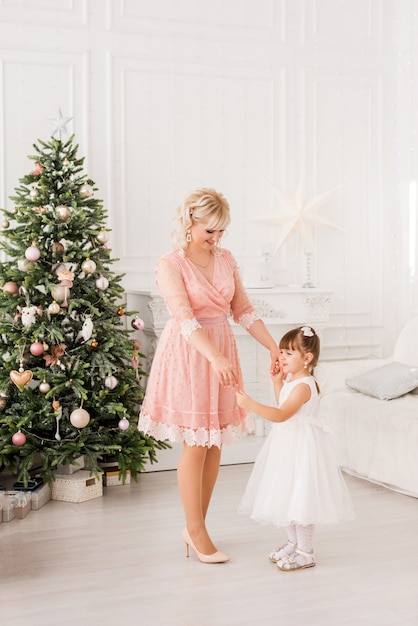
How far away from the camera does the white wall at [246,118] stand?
15.7 ft

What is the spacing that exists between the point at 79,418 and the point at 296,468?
1.32 meters

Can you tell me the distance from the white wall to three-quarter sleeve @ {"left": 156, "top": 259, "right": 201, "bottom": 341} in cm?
191

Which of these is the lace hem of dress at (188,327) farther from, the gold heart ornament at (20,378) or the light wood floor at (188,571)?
the gold heart ornament at (20,378)

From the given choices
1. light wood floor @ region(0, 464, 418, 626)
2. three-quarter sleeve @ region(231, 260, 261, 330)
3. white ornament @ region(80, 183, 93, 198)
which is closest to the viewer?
light wood floor @ region(0, 464, 418, 626)

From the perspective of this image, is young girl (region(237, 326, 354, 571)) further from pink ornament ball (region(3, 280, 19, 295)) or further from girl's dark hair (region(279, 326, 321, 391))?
pink ornament ball (region(3, 280, 19, 295))

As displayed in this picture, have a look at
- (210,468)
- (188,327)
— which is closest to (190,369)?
(188,327)

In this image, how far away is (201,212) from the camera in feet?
10.0

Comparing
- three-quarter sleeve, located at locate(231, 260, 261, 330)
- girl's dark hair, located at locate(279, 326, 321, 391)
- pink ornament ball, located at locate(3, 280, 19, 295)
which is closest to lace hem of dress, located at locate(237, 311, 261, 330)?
three-quarter sleeve, located at locate(231, 260, 261, 330)

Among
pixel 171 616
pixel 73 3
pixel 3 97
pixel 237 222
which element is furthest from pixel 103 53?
pixel 171 616

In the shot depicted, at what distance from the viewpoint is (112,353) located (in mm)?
4121

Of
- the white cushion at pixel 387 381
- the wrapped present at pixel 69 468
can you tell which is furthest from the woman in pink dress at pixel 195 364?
the white cushion at pixel 387 381

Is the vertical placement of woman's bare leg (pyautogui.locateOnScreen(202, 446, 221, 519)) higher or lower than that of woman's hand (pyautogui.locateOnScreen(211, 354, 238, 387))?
lower

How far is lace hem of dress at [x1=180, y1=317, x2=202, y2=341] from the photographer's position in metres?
2.95

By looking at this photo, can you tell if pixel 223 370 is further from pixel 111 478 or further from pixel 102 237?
pixel 111 478
